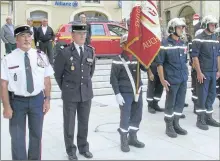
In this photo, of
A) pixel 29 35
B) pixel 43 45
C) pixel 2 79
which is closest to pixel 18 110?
pixel 2 79

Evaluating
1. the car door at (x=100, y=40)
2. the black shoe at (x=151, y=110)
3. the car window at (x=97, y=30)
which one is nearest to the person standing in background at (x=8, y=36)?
the car door at (x=100, y=40)

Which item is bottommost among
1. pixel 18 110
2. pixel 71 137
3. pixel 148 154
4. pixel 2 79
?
pixel 148 154

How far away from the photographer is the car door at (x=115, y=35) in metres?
14.5

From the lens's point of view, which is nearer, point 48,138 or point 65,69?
point 65,69

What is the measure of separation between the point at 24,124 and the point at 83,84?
101 centimetres

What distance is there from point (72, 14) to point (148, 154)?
20.3 meters

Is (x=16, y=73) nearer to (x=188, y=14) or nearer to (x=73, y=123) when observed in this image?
(x=73, y=123)

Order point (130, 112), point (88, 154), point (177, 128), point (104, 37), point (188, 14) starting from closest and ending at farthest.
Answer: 1. point (88, 154)
2. point (130, 112)
3. point (177, 128)
4. point (104, 37)
5. point (188, 14)

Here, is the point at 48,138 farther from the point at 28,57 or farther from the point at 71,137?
the point at 28,57

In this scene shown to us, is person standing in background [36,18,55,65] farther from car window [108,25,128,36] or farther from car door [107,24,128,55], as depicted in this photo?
car window [108,25,128,36]

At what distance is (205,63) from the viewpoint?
625cm

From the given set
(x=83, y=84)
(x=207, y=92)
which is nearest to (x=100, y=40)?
(x=207, y=92)

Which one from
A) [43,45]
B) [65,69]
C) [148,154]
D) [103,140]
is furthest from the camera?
[43,45]

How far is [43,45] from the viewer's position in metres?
12.0
